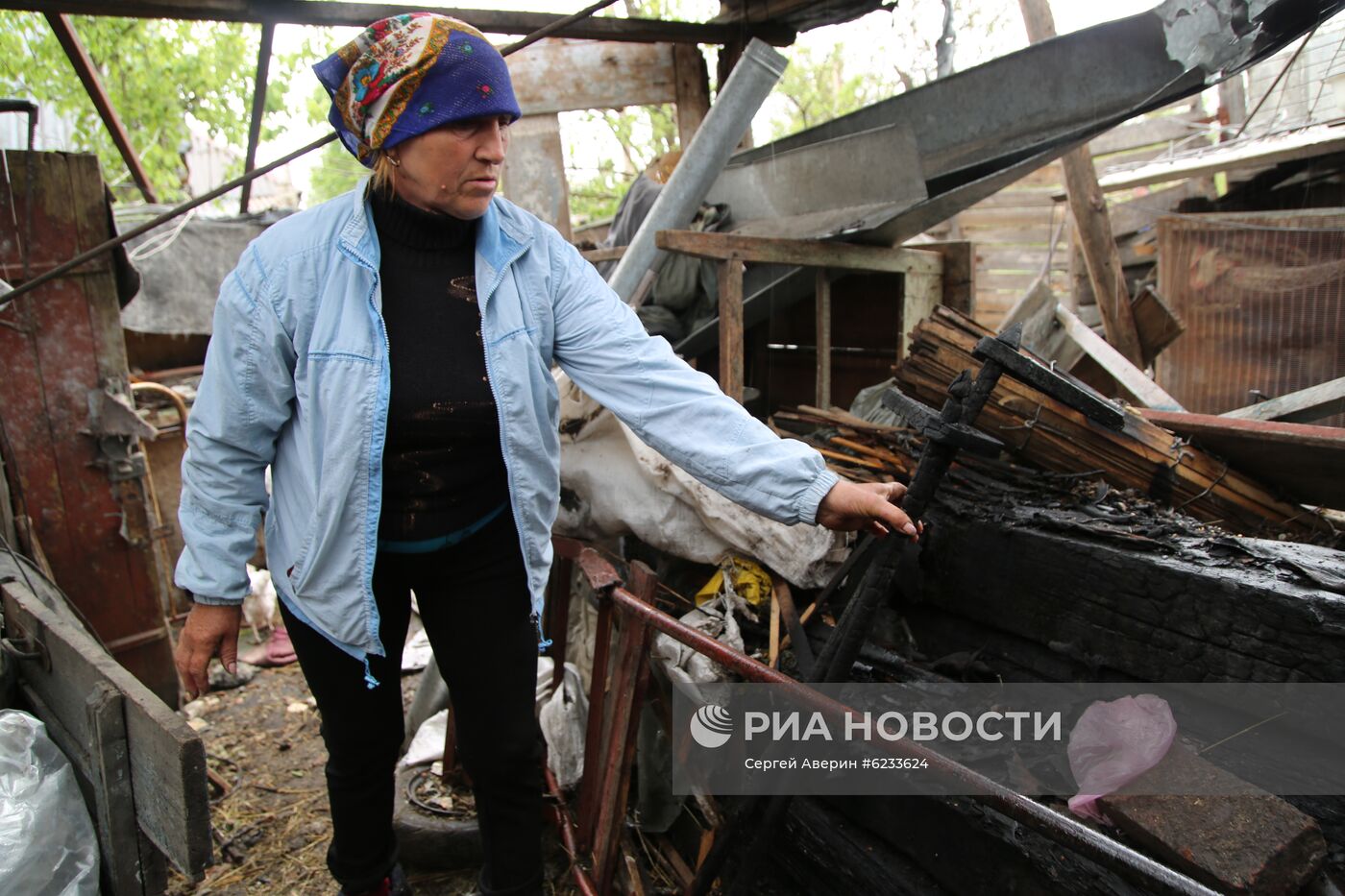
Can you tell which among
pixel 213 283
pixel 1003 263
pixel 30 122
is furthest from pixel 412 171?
pixel 1003 263

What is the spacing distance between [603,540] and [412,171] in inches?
82.3

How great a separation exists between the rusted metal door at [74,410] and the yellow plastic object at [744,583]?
2.72 metres

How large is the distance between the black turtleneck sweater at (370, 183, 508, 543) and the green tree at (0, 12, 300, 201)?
10.5 metres

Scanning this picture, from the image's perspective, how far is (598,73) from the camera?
5.71 meters

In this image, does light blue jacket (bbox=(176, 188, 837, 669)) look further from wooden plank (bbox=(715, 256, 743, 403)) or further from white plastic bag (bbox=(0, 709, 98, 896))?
wooden plank (bbox=(715, 256, 743, 403))

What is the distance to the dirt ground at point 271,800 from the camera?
10.4 feet

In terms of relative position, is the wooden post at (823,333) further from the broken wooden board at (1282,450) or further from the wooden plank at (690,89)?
the wooden plank at (690,89)

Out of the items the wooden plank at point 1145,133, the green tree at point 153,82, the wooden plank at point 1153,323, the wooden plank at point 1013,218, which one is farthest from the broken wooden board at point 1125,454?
the green tree at point 153,82

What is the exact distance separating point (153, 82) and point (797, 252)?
1160 centimetres

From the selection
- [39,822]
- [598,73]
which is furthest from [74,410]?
[598,73]

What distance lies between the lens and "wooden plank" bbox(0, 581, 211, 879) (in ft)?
5.24

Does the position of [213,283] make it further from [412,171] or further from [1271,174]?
[1271,174]

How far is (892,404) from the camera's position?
6.61 feet

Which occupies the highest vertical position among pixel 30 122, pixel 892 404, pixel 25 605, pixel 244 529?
pixel 30 122
